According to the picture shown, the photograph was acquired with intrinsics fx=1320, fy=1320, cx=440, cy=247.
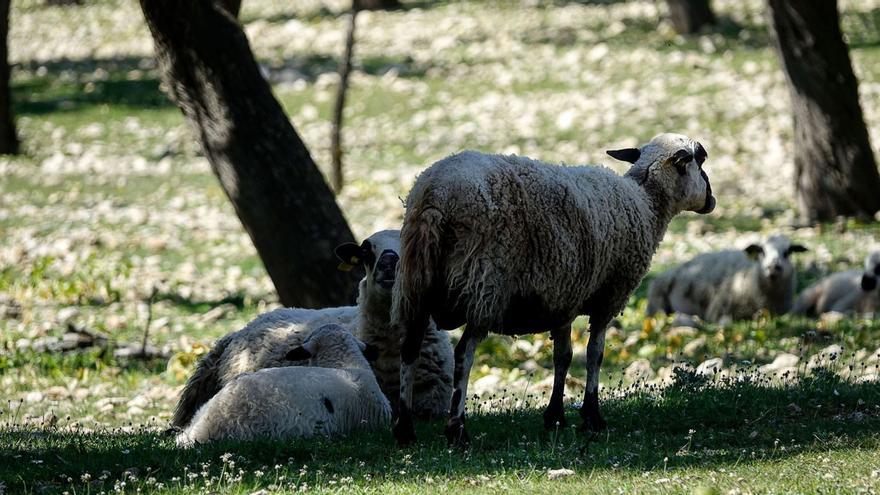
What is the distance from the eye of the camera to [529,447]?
7.65 metres

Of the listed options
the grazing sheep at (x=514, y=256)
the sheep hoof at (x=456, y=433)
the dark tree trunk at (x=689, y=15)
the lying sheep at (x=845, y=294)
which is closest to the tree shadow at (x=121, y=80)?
the dark tree trunk at (x=689, y=15)

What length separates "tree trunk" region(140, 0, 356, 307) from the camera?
39.7ft

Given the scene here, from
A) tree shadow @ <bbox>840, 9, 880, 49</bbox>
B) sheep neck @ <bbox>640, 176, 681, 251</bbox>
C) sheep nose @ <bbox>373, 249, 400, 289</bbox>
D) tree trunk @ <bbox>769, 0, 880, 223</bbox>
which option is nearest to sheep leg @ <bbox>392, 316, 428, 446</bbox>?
sheep nose @ <bbox>373, 249, 400, 289</bbox>

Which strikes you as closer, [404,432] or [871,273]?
[404,432]

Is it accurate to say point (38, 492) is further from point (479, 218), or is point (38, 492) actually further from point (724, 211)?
point (724, 211)

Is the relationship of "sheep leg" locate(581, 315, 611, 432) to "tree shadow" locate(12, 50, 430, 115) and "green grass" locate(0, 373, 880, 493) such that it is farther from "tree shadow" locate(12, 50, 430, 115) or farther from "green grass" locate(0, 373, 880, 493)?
"tree shadow" locate(12, 50, 430, 115)

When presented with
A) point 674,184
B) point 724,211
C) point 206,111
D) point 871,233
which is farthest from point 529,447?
point 724,211

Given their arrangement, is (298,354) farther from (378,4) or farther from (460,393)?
(378,4)

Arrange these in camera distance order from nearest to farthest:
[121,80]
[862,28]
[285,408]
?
[285,408] → [862,28] → [121,80]

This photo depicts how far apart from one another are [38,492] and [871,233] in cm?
1314

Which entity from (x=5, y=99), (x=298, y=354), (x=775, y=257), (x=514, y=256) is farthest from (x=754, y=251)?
(x=5, y=99)

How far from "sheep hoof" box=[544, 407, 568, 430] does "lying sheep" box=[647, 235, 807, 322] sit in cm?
685

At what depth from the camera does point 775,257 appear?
14703 mm

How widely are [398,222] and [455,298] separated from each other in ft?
39.0
